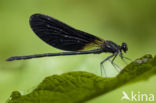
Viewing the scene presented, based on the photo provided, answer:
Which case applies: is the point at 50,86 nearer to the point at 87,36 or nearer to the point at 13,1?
the point at 87,36

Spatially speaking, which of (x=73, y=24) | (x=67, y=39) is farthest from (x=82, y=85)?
(x=73, y=24)

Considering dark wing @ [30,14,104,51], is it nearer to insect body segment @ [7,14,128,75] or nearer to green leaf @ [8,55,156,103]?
insect body segment @ [7,14,128,75]

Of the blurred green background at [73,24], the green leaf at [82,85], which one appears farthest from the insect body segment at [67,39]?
the green leaf at [82,85]

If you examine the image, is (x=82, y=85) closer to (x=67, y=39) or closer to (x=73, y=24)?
(x=67, y=39)

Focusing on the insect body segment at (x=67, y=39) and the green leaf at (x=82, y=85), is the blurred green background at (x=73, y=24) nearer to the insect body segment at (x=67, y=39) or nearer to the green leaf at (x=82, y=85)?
the insect body segment at (x=67, y=39)

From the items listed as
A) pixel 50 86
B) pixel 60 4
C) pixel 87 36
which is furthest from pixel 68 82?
pixel 60 4

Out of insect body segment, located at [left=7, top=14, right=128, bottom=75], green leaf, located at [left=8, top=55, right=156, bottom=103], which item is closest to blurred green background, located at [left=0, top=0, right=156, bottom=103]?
insect body segment, located at [left=7, top=14, right=128, bottom=75]
